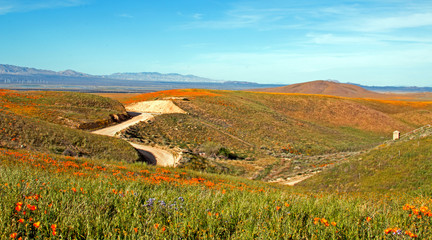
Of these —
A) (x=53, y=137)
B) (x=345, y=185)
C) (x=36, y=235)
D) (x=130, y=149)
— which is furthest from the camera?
(x=130, y=149)

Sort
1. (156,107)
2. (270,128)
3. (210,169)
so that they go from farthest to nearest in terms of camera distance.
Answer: (156,107) → (270,128) → (210,169)

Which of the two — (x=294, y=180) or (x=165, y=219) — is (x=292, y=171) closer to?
(x=294, y=180)

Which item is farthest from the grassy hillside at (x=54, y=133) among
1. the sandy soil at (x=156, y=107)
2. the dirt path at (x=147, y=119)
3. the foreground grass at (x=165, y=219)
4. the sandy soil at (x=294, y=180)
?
the foreground grass at (x=165, y=219)

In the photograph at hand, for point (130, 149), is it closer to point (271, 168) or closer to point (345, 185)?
point (271, 168)

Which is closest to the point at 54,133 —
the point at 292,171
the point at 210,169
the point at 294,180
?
the point at 210,169

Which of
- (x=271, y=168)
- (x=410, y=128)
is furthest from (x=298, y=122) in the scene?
(x=271, y=168)

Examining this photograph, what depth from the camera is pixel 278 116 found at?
59656 mm

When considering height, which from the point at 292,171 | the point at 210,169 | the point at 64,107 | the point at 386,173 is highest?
the point at 64,107

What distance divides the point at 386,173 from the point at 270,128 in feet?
109

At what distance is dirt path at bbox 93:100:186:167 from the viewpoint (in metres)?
26.4

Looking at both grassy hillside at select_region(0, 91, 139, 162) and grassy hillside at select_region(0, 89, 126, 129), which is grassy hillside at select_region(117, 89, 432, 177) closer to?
grassy hillside at select_region(0, 89, 126, 129)

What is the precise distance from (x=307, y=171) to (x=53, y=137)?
20.4 metres

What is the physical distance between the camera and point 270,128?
5084 cm

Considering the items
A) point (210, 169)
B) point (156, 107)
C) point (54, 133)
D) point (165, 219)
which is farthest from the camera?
point (156, 107)
